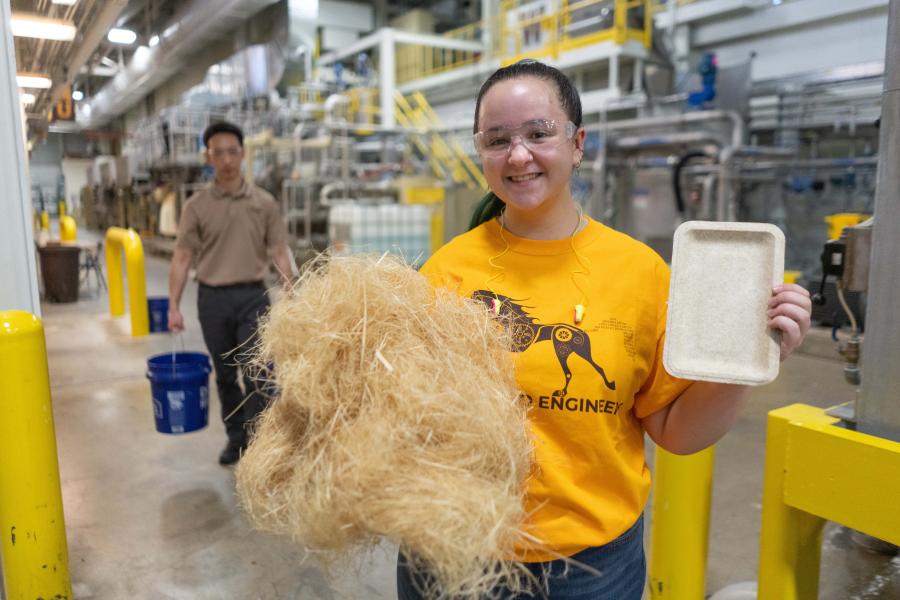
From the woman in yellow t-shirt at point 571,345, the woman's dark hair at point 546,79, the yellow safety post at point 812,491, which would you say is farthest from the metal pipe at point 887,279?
the woman's dark hair at point 546,79

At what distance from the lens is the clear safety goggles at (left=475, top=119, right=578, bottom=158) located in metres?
1.06

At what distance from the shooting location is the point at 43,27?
4.75 metres

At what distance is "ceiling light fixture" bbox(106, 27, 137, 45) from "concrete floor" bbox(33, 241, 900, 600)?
311 centimetres

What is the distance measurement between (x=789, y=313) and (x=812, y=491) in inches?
36.0

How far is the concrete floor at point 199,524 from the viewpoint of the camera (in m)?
2.46

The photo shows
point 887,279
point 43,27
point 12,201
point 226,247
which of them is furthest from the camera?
point 43,27

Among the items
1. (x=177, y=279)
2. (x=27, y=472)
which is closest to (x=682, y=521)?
(x=27, y=472)

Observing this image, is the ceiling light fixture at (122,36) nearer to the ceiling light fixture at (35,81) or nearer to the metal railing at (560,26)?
the ceiling light fixture at (35,81)

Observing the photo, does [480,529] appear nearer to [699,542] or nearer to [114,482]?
[699,542]

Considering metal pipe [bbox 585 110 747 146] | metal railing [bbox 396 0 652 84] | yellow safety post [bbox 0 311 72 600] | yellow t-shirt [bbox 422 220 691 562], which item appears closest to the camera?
yellow t-shirt [bbox 422 220 691 562]

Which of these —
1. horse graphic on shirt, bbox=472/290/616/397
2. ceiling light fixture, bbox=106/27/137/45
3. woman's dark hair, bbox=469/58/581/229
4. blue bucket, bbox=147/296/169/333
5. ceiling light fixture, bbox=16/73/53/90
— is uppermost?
ceiling light fixture, bbox=106/27/137/45

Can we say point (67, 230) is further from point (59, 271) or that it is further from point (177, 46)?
point (177, 46)

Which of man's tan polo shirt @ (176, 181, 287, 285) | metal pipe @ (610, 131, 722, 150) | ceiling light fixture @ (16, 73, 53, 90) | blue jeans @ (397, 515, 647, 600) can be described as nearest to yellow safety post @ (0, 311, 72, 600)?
man's tan polo shirt @ (176, 181, 287, 285)

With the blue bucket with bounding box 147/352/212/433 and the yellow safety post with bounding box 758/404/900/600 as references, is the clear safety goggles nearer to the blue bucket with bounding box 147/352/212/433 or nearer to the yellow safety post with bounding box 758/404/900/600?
the yellow safety post with bounding box 758/404/900/600
